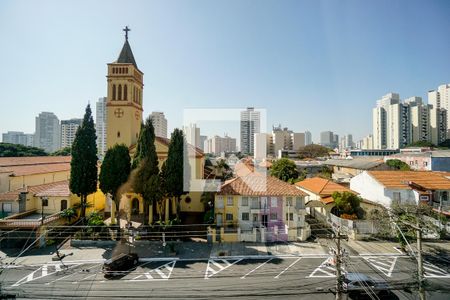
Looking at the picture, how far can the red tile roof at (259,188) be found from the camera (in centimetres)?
2755

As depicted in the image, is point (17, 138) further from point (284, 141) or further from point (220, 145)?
point (284, 141)

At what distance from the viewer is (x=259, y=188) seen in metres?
28.4

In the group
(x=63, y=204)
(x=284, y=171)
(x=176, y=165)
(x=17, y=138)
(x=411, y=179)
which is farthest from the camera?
(x=17, y=138)

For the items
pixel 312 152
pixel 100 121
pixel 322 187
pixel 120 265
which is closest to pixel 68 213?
pixel 120 265

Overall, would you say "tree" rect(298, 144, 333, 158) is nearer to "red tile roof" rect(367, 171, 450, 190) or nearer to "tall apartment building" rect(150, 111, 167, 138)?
"tall apartment building" rect(150, 111, 167, 138)

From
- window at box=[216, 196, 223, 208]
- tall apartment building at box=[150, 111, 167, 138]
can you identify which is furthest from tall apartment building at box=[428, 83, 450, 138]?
window at box=[216, 196, 223, 208]

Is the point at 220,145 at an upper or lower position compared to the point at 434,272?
upper

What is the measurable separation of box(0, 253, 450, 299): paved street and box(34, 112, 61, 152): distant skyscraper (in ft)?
536

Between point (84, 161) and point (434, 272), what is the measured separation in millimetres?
32857

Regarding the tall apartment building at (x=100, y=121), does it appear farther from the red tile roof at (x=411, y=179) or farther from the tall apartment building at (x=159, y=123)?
the red tile roof at (x=411, y=179)

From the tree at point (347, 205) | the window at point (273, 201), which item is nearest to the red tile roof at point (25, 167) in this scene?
the window at point (273, 201)

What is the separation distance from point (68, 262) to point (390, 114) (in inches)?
5314

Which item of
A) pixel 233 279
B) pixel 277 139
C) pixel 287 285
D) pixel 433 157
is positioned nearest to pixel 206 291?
pixel 233 279

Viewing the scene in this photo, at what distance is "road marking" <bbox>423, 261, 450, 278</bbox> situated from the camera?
19.4 m
